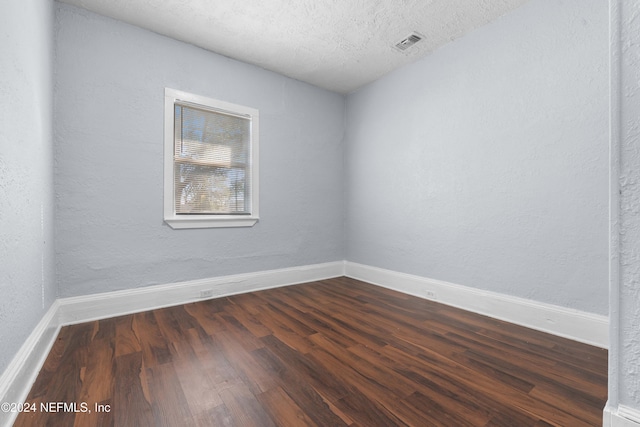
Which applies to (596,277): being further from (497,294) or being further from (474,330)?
(474,330)

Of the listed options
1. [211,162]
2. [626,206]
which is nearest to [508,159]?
[626,206]

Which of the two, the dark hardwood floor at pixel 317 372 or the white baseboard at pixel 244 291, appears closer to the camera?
the dark hardwood floor at pixel 317 372

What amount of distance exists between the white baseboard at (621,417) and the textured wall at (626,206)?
0.02 metres

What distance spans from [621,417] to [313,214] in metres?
3.13

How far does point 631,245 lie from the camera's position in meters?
1.01

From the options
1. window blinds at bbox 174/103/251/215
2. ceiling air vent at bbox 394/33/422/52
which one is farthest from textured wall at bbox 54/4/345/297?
ceiling air vent at bbox 394/33/422/52

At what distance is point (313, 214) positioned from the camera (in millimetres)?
3799

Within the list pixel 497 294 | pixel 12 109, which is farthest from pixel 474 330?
pixel 12 109

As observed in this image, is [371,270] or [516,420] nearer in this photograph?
[516,420]

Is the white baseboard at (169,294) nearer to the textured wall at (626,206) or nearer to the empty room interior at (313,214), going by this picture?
the empty room interior at (313,214)

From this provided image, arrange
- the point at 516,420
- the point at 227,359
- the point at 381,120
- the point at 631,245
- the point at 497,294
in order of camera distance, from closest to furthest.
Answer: the point at 631,245
the point at 516,420
the point at 227,359
the point at 497,294
the point at 381,120

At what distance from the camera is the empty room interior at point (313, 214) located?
1264 millimetres

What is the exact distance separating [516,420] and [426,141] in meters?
2.54

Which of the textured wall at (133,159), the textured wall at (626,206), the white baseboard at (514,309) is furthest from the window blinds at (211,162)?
the textured wall at (626,206)
